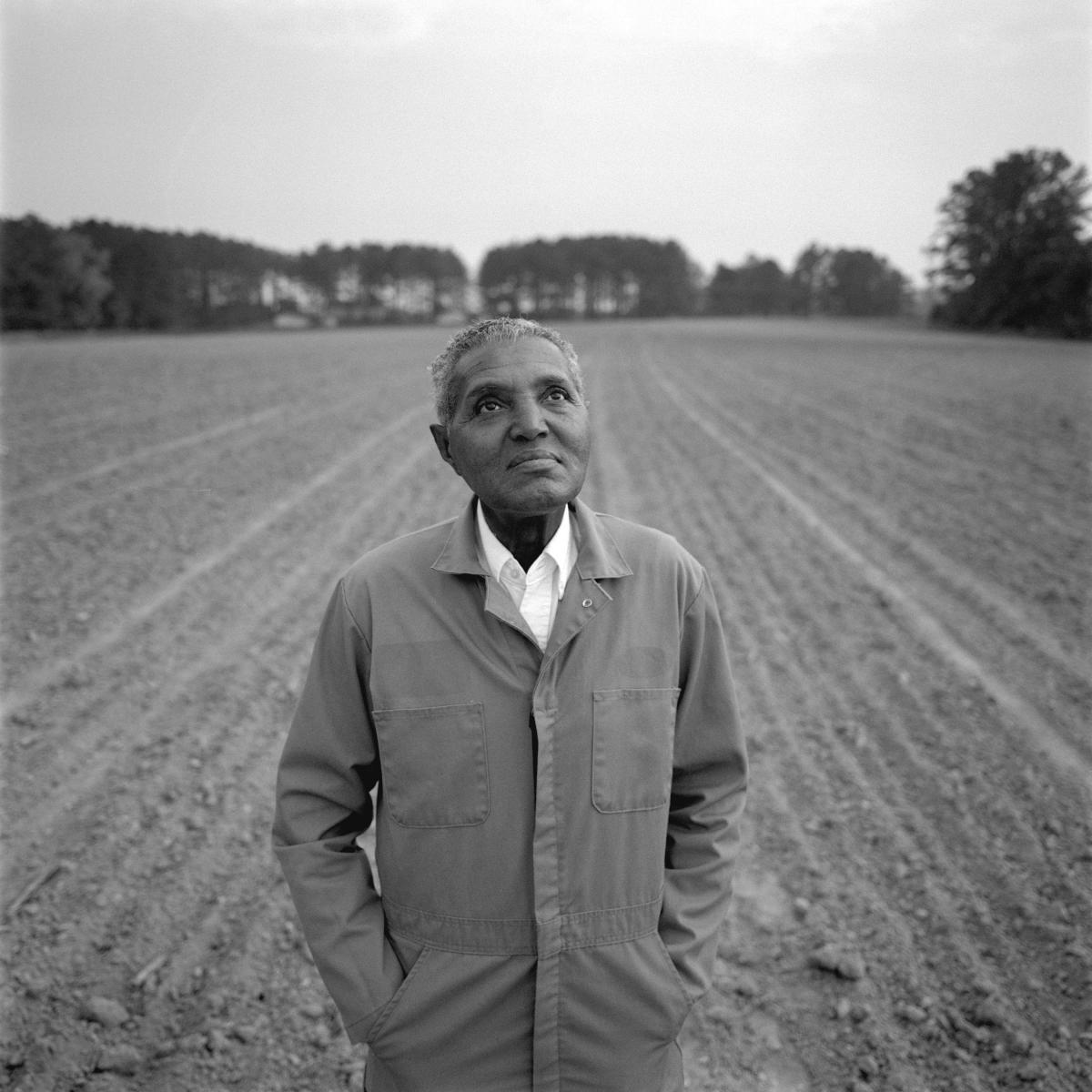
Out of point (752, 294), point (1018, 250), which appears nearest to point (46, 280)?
point (1018, 250)

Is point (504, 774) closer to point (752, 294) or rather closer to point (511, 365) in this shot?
point (511, 365)

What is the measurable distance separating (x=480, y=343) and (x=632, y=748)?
0.80 m

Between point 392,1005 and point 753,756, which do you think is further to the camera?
point 753,756

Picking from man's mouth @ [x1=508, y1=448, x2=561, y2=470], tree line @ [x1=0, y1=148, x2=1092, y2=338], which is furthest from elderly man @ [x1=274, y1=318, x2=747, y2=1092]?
tree line @ [x1=0, y1=148, x2=1092, y2=338]

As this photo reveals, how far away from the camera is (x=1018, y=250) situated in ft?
177

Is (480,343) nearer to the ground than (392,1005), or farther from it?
farther from it

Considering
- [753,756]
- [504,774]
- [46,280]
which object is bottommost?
[753,756]

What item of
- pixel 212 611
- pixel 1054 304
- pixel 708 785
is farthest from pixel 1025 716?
pixel 1054 304

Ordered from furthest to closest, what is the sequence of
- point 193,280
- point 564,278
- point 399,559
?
point 564,278
point 193,280
point 399,559

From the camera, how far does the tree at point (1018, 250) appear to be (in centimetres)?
4803

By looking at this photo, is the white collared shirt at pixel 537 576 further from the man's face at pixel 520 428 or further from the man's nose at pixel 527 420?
the man's nose at pixel 527 420

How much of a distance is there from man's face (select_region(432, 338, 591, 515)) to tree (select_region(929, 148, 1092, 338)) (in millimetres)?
52867

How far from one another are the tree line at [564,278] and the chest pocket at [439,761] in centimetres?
1503

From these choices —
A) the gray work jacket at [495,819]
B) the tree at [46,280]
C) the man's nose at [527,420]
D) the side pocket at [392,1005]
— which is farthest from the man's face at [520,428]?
the tree at [46,280]
